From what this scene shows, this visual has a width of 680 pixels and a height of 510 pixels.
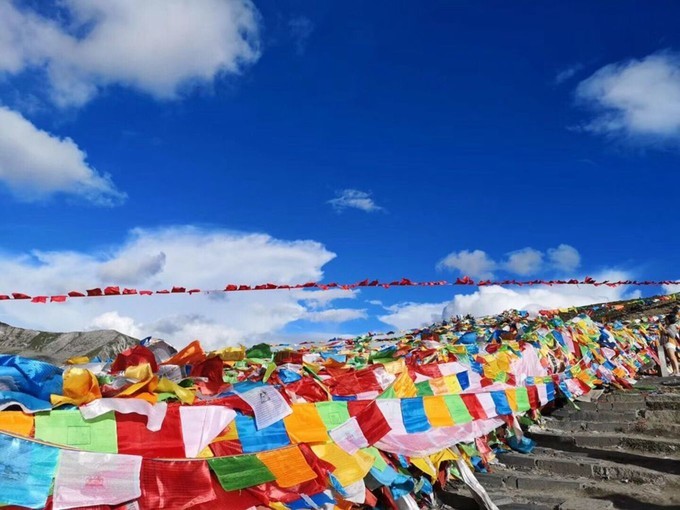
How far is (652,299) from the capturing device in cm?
2891

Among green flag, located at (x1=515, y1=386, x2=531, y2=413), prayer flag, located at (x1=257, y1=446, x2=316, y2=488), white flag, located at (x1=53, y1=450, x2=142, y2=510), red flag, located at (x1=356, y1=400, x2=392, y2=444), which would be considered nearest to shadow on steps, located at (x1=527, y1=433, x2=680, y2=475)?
green flag, located at (x1=515, y1=386, x2=531, y2=413)

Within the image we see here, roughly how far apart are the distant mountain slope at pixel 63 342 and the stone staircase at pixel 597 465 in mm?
14188

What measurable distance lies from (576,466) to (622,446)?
1058mm

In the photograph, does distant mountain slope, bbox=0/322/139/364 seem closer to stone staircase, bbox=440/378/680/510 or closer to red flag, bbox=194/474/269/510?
stone staircase, bbox=440/378/680/510

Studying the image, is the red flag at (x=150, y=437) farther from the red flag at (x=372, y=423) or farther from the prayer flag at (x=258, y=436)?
the red flag at (x=372, y=423)

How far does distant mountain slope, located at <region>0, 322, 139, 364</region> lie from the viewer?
18.7 meters

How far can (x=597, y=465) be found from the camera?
25.0ft

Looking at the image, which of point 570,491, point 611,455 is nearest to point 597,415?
point 611,455

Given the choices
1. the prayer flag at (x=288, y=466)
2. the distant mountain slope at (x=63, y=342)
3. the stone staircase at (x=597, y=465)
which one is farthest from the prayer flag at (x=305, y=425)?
the distant mountain slope at (x=63, y=342)

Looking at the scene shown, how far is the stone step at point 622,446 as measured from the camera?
7547 millimetres

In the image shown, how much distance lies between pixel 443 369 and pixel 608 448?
2.91 metres

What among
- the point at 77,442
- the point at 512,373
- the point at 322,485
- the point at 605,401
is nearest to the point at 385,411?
the point at 322,485

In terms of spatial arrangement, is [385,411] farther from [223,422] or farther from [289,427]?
[223,422]

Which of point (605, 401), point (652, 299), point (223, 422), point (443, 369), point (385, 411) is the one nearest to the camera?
point (223, 422)
